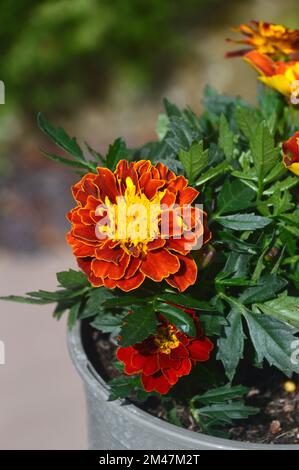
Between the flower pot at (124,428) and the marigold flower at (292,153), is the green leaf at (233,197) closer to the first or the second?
the marigold flower at (292,153)

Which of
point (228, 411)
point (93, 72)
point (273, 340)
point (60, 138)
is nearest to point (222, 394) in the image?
point (228, 411)

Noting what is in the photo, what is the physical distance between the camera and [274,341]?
84 centimetres

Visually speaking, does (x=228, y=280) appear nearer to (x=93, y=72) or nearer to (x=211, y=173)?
(x=211, y=173)

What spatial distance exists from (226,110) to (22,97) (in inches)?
62.5

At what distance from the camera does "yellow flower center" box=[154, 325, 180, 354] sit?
89 cm

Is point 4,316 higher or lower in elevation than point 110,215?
lower

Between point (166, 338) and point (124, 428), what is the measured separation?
0.13 metres

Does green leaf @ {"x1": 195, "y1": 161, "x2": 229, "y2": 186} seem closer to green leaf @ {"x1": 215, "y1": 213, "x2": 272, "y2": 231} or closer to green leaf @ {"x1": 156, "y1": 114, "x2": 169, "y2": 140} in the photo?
green leaf @ {"x1": 215, "y1": 213, "x2": 272, "y2": 231}

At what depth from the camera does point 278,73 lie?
98 cm

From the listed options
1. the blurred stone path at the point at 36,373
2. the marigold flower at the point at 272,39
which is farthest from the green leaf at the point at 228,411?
the blurred stone path at the point at 36,373

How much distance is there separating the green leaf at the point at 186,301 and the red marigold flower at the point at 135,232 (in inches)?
0.6

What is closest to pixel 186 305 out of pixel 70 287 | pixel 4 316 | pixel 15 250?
pixel 70 287

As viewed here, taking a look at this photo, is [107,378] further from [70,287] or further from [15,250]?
[15,250]
